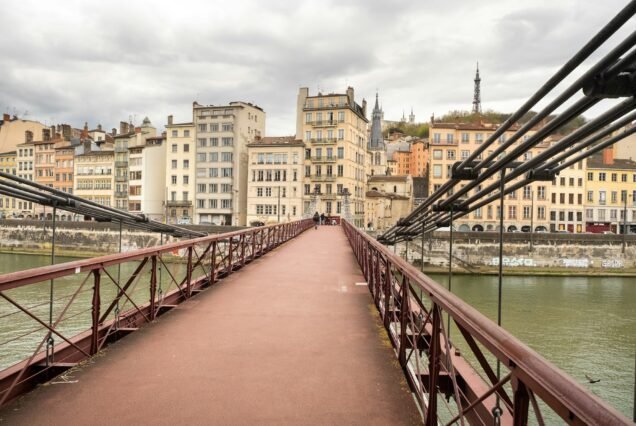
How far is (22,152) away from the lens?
234 ft

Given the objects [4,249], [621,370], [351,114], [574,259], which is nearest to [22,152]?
[4,249]

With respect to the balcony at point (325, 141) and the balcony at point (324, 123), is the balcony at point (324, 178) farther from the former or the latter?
the balcony at point (324, 123)

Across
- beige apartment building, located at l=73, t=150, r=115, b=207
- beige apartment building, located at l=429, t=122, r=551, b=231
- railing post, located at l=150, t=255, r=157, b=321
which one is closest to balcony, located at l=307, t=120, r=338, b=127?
beige apartment building, located at l=429, t=122, r=551, b=231

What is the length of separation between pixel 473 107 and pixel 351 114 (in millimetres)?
87124

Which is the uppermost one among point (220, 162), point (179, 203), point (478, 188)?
point (220, 162)

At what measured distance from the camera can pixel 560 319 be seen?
22.0 metres

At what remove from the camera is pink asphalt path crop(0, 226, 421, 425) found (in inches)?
140

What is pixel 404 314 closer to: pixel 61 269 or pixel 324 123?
pixel 61 269

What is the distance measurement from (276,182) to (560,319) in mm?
39212

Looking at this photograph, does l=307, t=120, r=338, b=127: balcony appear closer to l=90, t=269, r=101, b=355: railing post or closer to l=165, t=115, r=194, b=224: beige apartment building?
l=165, t=115, r=194, b=224: beige apartment building

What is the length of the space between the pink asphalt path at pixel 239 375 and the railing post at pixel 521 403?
1.60m

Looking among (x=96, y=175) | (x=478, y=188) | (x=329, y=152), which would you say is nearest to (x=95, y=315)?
(x=329, y=152)

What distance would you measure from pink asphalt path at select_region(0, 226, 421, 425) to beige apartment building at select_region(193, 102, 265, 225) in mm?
52696

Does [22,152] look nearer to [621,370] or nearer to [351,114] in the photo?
[351,114]
